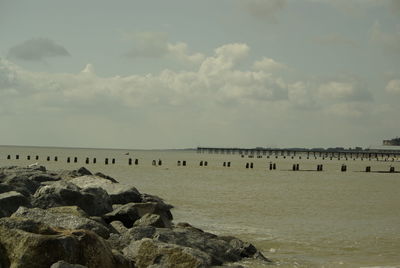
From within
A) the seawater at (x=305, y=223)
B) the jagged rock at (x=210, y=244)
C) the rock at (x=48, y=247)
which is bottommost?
the seawater at (x=305, y=223)

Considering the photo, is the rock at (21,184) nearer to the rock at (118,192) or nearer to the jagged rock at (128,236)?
the rock at (118,192)

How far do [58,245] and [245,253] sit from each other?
514cm

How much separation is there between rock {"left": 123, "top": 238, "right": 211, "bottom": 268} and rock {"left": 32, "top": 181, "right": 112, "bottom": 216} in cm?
453

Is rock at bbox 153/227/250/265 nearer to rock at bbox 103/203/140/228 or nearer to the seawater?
the seawater

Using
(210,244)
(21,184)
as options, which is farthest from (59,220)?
(21,184)

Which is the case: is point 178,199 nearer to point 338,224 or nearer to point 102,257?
point 338,224

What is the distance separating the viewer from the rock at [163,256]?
7941mm

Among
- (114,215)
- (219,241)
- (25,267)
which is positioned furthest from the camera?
(114,215)

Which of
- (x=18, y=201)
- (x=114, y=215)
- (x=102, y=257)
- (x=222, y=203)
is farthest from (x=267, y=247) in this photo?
(x=222, y=203)

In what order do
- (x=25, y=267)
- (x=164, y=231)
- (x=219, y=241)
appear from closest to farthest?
(x=25, y=267) → (x=164, y=231) → (x=219, y=241)

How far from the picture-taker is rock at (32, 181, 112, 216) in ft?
40.6

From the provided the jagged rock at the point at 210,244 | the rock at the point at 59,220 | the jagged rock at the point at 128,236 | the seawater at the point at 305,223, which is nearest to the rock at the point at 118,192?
the seawater at the point at 305,223

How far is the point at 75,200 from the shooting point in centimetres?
1284

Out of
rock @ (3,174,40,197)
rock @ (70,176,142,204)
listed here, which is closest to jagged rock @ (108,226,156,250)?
rock @ (3,174,40,197)
